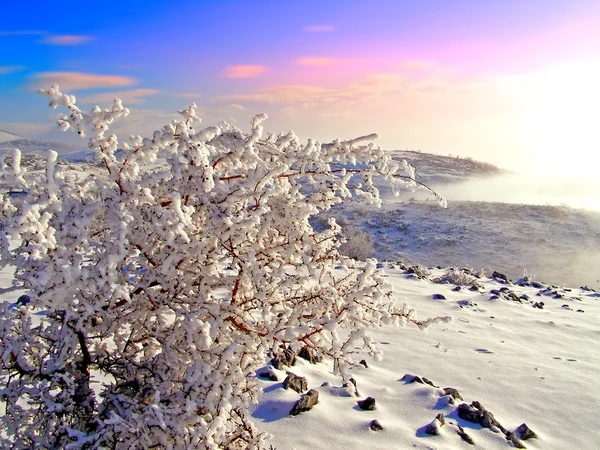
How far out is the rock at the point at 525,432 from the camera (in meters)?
4.91

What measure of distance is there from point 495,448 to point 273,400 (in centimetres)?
218

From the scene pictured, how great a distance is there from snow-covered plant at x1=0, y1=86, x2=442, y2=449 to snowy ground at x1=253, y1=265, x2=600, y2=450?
4.74ft

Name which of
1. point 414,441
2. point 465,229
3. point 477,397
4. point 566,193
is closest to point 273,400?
point 414,441

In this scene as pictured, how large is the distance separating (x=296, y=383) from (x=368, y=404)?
0.79 meters

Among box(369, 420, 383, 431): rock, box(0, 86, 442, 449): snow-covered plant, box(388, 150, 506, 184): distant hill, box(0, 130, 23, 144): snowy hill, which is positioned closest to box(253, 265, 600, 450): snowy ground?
box(369, 420, 383, 431): rock

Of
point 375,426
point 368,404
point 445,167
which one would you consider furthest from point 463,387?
point 445,167

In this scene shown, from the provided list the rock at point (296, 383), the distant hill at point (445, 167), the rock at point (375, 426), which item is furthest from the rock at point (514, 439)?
the distant hill at point (445, 167)

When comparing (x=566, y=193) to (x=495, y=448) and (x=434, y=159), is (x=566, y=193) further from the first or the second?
(x=495, y=448)

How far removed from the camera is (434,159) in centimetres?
5228

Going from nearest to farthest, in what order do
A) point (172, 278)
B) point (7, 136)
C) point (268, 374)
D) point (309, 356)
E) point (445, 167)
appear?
point (172, 278) < point (268, 374) < point (309, 356) < point (445, 167) < point (7, 136)

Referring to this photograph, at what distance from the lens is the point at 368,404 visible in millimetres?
5051

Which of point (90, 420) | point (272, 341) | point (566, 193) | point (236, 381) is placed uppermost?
point (272, 341)

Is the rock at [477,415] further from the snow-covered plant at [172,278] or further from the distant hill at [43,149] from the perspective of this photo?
the distant hill at [43,149]

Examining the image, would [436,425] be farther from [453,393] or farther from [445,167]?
[445,167]
